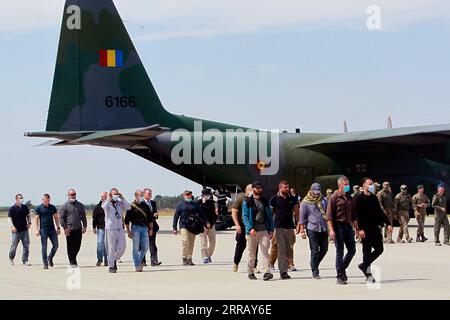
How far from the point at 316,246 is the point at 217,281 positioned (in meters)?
1.86

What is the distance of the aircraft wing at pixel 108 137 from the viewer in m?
33.3

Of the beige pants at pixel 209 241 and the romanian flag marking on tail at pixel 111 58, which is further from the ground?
the romanian flag marking on tail at pixel 111 58

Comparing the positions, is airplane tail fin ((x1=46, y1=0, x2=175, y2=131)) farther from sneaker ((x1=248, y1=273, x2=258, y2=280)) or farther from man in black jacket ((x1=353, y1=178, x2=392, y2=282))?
man in black jacket ((x1=353, y1=178, x2=392, y2=282))

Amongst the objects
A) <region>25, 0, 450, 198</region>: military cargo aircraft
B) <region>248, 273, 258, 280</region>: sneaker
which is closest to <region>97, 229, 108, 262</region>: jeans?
<region>248, 273, 258, 280</region>: sneaker

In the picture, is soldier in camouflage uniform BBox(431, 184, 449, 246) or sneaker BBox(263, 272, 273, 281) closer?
sneaker BBox(263, 272, 273, 281)

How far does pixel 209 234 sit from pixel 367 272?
5.77 m

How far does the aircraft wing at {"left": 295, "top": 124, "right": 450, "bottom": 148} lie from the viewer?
35.4m

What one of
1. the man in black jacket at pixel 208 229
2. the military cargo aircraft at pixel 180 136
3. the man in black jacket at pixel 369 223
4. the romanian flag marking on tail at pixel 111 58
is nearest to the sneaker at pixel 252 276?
the man in black jacket at pixel 369 223

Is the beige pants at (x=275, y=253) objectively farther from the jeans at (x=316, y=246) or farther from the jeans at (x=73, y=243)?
the jeans at (x=73, y=243)

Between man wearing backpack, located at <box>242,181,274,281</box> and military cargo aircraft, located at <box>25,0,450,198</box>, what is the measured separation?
1519 cm

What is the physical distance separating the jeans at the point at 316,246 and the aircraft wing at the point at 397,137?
17.5m

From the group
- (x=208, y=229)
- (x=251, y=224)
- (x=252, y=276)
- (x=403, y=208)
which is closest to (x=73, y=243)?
(x=208, y=229)
